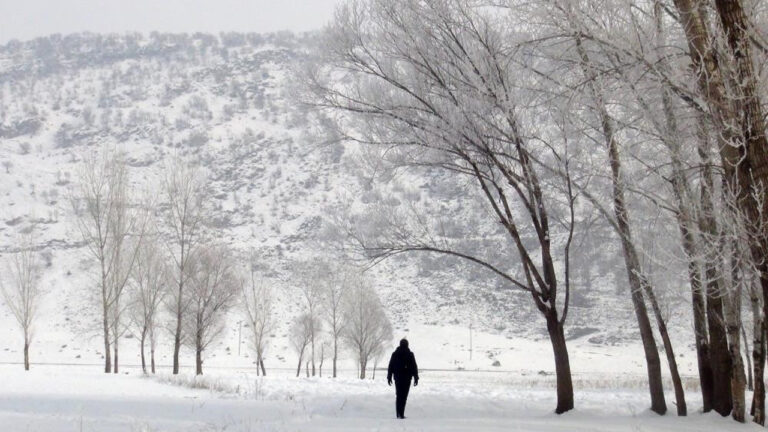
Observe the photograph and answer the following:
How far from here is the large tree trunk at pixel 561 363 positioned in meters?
10.6

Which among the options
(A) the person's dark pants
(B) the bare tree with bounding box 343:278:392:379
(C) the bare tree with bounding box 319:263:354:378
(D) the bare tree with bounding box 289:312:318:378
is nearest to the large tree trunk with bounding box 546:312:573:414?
(A) the person's dark pants

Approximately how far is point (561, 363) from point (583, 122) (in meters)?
4.32

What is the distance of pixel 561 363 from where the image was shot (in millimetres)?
10664

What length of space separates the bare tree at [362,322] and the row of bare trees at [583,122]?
89.7 feet

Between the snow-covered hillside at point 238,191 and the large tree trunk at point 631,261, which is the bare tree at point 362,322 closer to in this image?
the snow-covered hillside at point 238,191

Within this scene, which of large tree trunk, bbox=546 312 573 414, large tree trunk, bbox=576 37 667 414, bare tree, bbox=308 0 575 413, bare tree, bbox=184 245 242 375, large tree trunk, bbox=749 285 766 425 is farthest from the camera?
bare tree, bbox=184 245 242 375

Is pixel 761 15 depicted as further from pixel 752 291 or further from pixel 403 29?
pixel 403 29

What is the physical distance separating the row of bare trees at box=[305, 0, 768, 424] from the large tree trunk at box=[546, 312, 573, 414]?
37 millimetres

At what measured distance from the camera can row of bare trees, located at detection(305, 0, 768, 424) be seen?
614cm

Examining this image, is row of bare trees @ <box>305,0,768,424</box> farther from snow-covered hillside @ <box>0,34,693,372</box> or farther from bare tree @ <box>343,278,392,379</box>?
bare tree @ <box>343,278,392,379</box>

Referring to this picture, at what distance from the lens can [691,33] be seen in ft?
20.6

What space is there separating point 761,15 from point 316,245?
7374 mm

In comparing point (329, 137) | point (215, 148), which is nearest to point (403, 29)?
point (329, 137)

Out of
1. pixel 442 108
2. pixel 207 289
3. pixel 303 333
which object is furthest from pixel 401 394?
pixel 303 333
